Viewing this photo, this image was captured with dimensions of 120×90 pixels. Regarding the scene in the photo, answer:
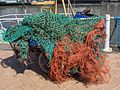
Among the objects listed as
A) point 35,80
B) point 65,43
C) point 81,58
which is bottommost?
point 35,80

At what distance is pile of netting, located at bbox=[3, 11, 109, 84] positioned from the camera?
16.8 ft

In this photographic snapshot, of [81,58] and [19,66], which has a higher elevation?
[81,58]

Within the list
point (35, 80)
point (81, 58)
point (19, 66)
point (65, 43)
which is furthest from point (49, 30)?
point (19, 66)

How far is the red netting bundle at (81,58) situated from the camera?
5.11 m

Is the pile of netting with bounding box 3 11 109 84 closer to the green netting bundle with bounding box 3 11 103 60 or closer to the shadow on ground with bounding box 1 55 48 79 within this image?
the green netting bundle with bounding box 3 11 103 60

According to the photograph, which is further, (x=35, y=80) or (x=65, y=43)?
(x=35, y=80)

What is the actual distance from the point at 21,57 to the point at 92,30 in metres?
1.63

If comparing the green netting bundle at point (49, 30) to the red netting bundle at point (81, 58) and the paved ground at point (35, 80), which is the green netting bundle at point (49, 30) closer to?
the red netting bundle at point (81, 58)

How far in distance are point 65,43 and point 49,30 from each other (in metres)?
0.43

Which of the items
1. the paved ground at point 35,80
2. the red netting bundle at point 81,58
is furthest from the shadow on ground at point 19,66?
the red netting bundle at point 81,58

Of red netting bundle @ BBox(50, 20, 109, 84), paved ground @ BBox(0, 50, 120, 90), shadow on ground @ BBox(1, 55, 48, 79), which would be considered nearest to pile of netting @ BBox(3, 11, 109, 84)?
red netting bundle @ BBox(50, 20, 109, 84)

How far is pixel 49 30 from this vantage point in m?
5.18

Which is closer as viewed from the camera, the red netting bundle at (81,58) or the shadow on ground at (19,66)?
the red netting bundle at (81,58)

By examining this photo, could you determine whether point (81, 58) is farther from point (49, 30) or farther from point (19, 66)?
point (19, 66)
